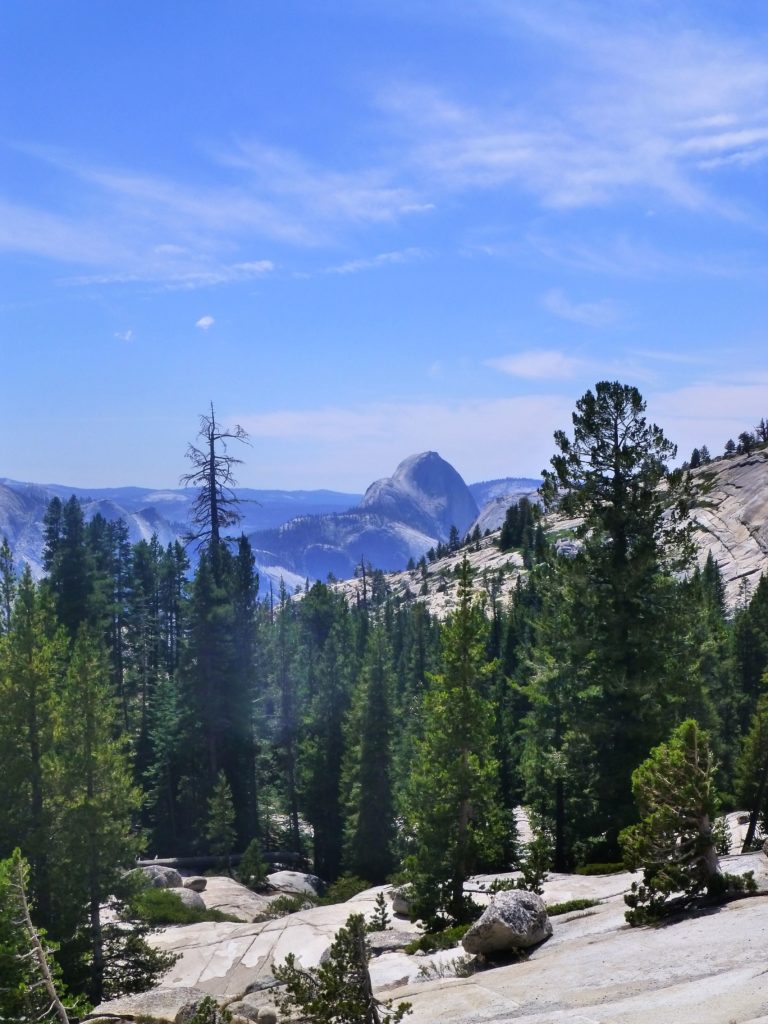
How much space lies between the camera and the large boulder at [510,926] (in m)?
16.2

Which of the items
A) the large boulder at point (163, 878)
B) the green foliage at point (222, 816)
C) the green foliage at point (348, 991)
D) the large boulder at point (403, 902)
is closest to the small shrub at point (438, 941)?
the large boulder at point (403, 902)

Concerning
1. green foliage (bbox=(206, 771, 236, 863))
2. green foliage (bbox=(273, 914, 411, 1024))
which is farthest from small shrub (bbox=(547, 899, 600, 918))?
green foliage (bbox=(206, 771, 236, 863))

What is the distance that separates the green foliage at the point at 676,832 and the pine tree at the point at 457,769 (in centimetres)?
1036

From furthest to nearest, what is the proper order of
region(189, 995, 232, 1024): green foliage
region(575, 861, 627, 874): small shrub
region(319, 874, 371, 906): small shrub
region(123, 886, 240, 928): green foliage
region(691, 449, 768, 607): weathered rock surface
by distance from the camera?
region(691, 449, 768, 607): weathered rock surface → region(319, 874, 371, 906): small shrub → region(123, 886, 240, 928): green foliage → region(575, 861, 627, 874): small shrub → region(189, 995, 232, 1024): green foliage

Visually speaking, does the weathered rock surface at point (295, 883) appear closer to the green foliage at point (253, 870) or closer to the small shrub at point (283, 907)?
the green foliage at point (253, 870)

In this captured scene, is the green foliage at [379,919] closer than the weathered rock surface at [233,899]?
Yes

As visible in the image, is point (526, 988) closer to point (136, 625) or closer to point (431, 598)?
point (136, 625)

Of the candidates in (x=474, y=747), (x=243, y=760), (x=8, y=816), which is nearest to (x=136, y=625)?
(x=243, y=760)

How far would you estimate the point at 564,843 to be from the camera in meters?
33.1

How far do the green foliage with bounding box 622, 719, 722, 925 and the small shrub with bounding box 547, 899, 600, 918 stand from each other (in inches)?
134

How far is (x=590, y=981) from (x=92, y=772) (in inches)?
764

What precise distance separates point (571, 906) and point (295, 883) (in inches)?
1343

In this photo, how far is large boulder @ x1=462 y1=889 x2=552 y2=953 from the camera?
16.2 metres

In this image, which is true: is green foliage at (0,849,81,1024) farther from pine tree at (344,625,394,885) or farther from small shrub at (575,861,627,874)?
pine tree at (344,625,394,885)
